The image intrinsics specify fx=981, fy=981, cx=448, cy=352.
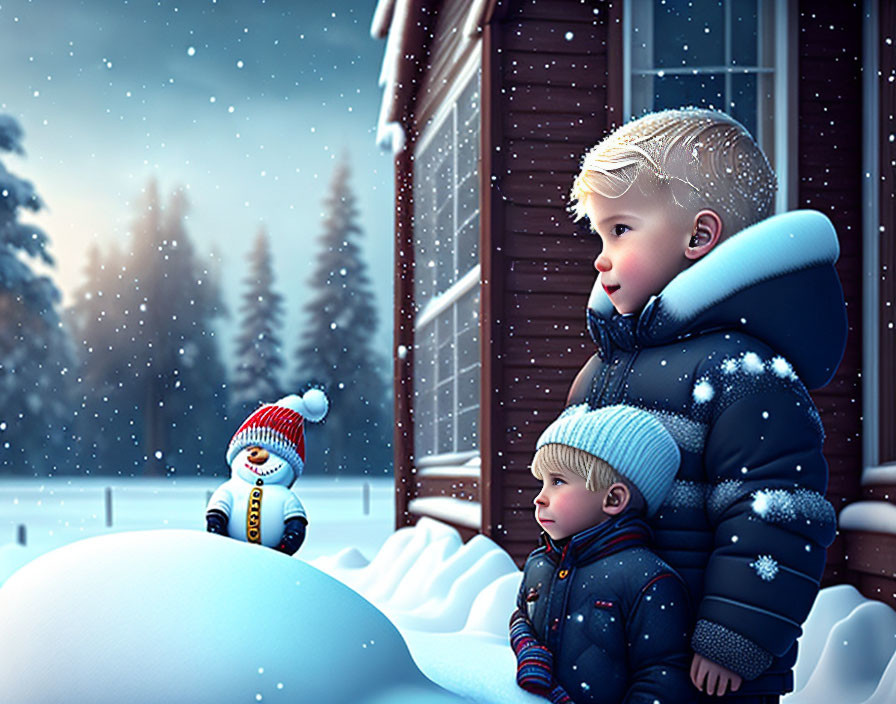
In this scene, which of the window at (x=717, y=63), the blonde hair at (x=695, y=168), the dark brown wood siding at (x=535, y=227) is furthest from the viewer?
the dark brown wood siding at (x=535, y=227)

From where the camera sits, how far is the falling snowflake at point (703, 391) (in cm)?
179

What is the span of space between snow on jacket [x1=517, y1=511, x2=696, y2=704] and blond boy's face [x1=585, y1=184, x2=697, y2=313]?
46 centimetres

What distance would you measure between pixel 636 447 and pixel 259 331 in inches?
1233

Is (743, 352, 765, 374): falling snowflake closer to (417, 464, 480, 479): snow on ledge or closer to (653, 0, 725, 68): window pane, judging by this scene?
(653, 0, 725, 68): window pane

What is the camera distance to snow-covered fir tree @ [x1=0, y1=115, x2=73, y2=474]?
21.7 meters

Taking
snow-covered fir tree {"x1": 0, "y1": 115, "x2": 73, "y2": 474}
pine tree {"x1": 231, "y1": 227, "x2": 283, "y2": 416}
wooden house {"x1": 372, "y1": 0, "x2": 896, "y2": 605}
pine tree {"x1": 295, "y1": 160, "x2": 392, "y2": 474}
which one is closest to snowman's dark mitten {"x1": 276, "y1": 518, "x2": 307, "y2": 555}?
wooden house {"x1": 372, "y1": 0, "x2": 896, "y2": 605}

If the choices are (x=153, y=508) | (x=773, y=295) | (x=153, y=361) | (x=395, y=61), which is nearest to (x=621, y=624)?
(x=773, y=295)

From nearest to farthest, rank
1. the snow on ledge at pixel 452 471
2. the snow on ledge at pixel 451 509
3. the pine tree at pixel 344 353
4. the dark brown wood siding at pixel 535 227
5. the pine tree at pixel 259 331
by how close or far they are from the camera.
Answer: the dark brown wood siding at pixel 535 227, the snow on ledge at pixel 451 509, the snow on ledge at pixel 452 471, the pine tree at pixel 344 353, the pine tree at pixel 259 331

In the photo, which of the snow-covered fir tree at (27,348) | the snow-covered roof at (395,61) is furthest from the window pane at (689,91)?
the snow-covered fir tree at (27,348)

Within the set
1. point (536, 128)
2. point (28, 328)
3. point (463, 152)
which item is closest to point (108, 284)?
point (28, 328)

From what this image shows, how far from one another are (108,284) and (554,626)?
31.6 meters

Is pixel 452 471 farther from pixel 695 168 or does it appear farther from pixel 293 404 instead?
pixel 695 168

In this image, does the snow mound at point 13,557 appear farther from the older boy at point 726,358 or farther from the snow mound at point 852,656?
the older boy at point 726,358

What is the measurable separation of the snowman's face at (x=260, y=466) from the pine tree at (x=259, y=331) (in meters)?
27.2
